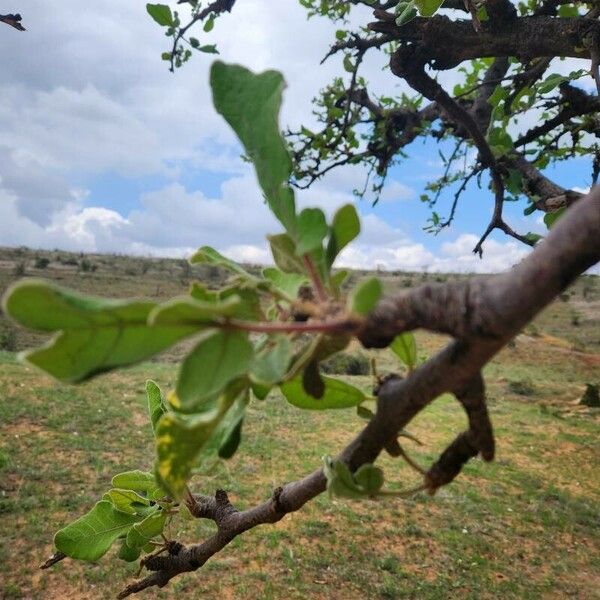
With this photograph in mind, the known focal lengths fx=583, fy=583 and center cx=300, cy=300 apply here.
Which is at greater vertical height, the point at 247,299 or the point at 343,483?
the point at 247,299

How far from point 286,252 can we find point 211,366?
0.60 feet

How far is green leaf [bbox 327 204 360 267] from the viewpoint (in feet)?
1.82

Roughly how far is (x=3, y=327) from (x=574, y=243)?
56.9ft

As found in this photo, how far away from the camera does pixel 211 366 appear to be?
43 cm

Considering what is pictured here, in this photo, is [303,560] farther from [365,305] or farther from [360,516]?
[365,305]

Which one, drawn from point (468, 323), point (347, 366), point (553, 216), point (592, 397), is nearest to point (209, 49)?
point (553, 216)

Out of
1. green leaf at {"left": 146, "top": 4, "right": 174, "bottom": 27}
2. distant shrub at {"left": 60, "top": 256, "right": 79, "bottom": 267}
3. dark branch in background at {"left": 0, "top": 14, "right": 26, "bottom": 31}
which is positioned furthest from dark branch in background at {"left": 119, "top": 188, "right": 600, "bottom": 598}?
distant shrub at {"left": 60, "top": 256, "right": 79, "bottom": 267}

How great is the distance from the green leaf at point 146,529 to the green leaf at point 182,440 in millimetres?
409

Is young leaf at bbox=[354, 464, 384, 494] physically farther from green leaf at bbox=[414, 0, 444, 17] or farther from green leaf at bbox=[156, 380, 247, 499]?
green leaf at bbox=[414, 0, 444, 17]

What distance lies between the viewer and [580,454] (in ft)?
26.7

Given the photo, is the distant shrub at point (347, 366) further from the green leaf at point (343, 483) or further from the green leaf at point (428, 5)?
the green leaf at point (343, 483)

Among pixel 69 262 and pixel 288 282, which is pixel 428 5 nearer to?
pixel 288 282

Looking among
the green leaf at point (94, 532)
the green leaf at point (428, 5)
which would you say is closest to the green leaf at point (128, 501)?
the green leaf at point (94, 532)

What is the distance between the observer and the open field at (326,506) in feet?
15.5
